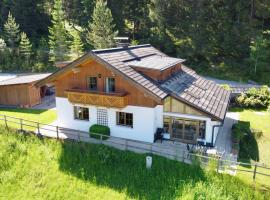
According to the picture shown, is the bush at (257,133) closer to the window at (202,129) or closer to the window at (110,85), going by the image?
the window at (202,129)

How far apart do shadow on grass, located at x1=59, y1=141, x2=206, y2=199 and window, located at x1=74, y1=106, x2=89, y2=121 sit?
333 centimetres

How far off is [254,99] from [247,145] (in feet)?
33.0

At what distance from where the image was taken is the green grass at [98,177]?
1741 cm

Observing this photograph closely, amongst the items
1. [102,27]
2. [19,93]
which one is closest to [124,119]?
[19,93]

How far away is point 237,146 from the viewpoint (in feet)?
72.6

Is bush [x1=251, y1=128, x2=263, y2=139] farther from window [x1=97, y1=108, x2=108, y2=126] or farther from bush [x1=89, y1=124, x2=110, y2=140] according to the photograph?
window [x1=97, y1=108, x2=108, y2=126]

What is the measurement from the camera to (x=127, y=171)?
19.3 m

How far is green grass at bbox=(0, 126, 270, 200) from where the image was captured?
17.4 meters

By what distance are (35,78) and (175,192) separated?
22.6m

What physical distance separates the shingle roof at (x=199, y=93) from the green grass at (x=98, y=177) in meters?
4.67

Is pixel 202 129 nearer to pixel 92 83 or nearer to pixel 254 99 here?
pixel 92 83

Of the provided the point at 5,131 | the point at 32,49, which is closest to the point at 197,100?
the point at 5,131

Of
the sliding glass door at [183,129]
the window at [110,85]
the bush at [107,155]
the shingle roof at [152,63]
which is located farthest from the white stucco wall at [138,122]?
the shingle roof at [152,63]

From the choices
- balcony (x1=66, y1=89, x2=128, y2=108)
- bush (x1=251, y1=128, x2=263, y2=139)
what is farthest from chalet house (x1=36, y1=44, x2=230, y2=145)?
bush (x1=251, y1=128, x2=263, y2=139)
